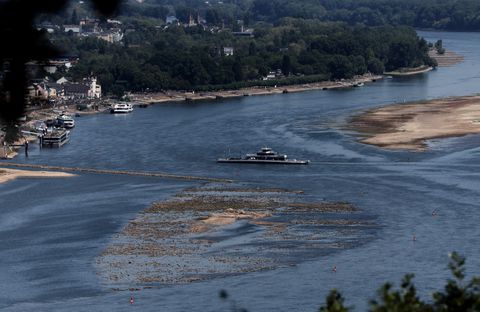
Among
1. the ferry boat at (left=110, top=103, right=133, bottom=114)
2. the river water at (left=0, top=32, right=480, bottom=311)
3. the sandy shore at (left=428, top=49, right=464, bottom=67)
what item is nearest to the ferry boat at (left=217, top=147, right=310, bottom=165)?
the river water at (left=0, top=32, right=480, bottom=311)

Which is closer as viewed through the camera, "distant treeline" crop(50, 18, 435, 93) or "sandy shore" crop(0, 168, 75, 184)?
"sandy shore" crop(0, 168, 75, 184)

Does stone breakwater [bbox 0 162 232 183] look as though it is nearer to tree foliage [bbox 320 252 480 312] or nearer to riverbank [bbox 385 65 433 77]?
tree foliage [bbox 320 252 480 312]

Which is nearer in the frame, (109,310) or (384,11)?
(109,310)

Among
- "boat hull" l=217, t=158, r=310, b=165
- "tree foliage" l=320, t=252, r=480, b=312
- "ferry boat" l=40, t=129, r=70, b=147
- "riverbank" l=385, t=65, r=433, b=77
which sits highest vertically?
"tree foliage" l=320, t=252, r=480, b=312

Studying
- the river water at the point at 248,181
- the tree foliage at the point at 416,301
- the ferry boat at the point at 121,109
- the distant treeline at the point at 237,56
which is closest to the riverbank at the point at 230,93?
the distant treeline at the point at 237,56

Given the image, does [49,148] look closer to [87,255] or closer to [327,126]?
[327,126]

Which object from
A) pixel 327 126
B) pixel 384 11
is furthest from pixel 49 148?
pixel 384 11
